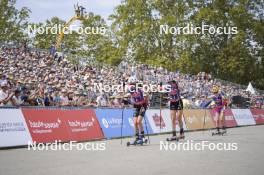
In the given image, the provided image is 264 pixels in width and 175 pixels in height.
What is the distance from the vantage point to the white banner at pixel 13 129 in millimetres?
15477

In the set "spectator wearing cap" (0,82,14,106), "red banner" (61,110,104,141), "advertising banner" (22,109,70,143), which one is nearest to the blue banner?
"red banner" (61,110,104,141)

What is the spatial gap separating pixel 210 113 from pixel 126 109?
1117cm

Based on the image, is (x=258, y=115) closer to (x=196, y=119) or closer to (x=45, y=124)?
(x=196, y=119)

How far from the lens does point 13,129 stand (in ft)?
52.2

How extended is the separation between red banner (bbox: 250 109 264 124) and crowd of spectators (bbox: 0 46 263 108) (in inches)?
214

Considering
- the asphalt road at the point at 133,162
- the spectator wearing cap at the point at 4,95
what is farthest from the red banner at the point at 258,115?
the spectator wearing cap at the point at 4,95

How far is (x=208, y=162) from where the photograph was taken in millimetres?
11391

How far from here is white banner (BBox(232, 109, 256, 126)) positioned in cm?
3622

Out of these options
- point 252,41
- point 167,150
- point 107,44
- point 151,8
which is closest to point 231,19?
point 252,41

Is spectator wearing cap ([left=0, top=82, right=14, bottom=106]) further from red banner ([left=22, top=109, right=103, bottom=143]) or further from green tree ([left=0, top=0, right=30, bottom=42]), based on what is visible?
green tree ([left=0, top=0, right=30, bottom=42])

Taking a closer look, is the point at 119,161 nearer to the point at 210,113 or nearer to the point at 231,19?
the point at 210,113

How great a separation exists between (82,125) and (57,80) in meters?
6.43

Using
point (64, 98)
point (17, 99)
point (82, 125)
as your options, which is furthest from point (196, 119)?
point (17, 99)

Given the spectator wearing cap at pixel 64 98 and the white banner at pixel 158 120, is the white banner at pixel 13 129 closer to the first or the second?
→ the spectator wearing cap at pixel 64 98
